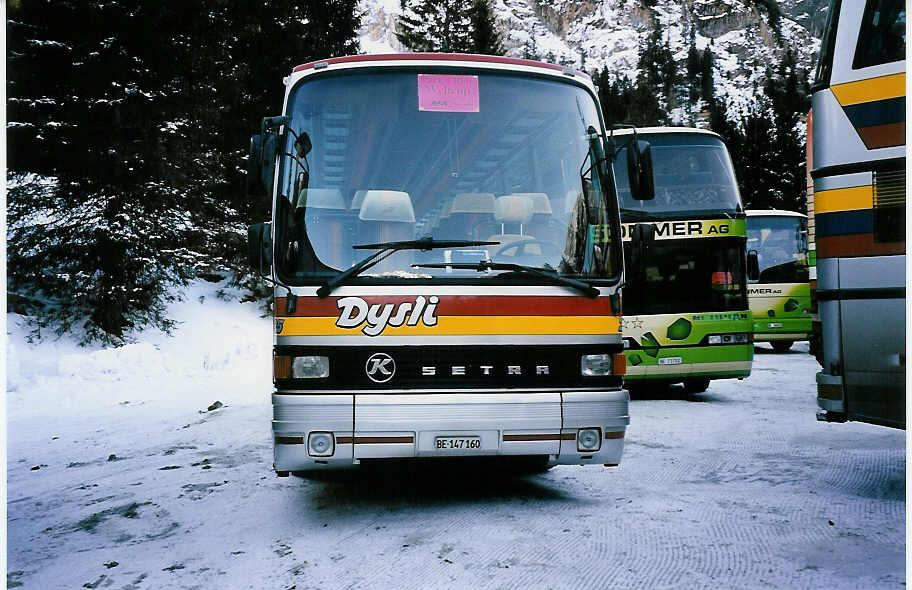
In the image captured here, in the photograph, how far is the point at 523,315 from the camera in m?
5.34

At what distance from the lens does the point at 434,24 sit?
4788 centimetres

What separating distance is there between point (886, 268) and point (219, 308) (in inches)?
886

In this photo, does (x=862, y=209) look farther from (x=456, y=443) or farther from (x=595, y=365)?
(x=456, y=443)

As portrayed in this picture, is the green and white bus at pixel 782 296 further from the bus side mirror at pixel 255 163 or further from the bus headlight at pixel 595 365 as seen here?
the bus side mirror at pixel 255 163

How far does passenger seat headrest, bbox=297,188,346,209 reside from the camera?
545cm

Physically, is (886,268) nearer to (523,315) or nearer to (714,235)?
(523,315)

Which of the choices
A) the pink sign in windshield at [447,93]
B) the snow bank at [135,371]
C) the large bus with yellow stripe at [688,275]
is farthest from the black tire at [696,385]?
the pink sign in windshield at [447,93]

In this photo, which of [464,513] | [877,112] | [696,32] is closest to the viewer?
[877,112]

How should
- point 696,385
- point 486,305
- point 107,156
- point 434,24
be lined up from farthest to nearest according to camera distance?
point 434,24
point 107,156
point 696,385
point 486,305

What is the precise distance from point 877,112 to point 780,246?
55.7 feet

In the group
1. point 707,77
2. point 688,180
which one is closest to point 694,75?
point 707,77

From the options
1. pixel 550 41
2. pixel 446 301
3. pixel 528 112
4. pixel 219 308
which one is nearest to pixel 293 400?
pixel 446 301

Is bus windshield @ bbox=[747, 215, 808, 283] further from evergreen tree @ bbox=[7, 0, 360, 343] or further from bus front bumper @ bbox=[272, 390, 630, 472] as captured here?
bus front bumper @ bbox=[272, 390, 630, 472]

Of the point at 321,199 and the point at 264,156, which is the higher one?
the point at 264,156
